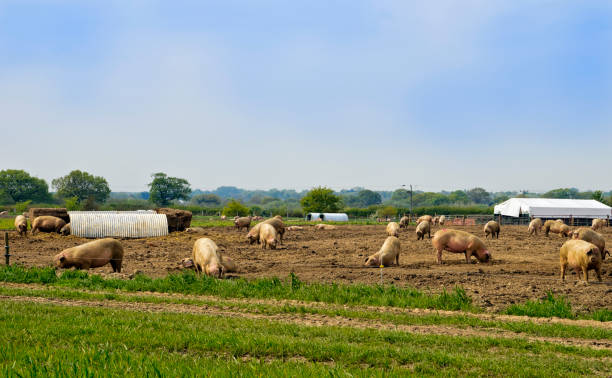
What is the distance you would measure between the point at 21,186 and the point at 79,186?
1840 centimetres

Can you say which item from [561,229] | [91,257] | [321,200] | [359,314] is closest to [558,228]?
[561,229]

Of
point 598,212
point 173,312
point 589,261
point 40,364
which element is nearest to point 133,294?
point 173,312

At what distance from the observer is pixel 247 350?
8328 millimetres

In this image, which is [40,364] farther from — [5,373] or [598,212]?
[598,212]

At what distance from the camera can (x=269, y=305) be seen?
13.5 metres

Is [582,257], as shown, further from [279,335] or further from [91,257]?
[91,257]

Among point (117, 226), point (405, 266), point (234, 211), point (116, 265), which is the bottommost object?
point (234, 211)

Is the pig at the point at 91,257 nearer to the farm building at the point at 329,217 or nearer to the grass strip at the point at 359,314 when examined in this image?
the grass strip at the point at 359,314

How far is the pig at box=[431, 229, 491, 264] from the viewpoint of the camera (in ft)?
74.6

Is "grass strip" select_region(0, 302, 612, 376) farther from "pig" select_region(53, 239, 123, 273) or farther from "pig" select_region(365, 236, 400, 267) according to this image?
"pig" select_region(365, 236, 400, 267)

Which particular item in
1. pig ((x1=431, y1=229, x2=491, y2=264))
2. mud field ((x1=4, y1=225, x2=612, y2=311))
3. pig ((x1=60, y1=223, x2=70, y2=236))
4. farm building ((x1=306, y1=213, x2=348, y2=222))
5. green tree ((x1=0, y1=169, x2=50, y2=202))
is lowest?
farm building ((x1=306, y1=213, x2=348, y2=222))

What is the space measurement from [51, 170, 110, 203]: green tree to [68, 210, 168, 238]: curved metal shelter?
480 ft

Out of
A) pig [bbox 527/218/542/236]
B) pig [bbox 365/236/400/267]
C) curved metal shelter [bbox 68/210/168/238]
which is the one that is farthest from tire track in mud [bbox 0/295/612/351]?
pig [bbox 527/218/542/236]

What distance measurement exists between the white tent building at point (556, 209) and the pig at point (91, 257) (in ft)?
234
